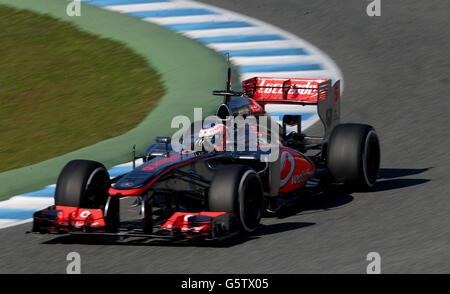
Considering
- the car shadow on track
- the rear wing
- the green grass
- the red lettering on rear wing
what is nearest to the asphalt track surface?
the car shadow on track

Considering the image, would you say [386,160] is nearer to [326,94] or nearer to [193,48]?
[326,94]

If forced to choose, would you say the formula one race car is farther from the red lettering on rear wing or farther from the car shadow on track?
the car shadow on track

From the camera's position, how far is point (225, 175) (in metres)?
8.49

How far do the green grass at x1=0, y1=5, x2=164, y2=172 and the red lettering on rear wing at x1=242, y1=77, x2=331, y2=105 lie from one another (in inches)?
133

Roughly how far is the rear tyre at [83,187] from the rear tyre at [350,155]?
8.70ft

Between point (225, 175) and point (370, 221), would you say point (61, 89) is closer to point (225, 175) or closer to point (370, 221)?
point (225, 175)

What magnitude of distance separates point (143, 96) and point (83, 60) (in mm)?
→ 2986

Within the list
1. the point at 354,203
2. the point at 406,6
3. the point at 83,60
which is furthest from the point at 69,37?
the point at 354,203

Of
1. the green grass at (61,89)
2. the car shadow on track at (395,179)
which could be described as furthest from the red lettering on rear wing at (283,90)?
Result: the green grass at (61,89)

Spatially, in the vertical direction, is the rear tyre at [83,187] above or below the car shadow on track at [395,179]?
above

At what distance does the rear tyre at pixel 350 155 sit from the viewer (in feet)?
33.0

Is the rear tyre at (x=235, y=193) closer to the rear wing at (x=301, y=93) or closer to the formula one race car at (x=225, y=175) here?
the formula one race car at (x=225, y=175)

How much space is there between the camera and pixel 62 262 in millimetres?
8055

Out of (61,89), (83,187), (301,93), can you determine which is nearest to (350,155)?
(301,93)
